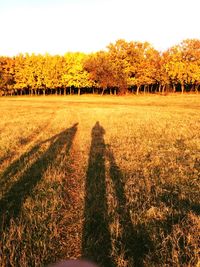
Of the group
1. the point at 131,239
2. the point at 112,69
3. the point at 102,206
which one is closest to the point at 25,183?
the point at 102,206

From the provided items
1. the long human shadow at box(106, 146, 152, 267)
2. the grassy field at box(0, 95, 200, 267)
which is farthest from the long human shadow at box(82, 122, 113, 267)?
the long human shadow at box(106, 146, 152, 267)

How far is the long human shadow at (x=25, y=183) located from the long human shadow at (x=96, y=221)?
5.62ft

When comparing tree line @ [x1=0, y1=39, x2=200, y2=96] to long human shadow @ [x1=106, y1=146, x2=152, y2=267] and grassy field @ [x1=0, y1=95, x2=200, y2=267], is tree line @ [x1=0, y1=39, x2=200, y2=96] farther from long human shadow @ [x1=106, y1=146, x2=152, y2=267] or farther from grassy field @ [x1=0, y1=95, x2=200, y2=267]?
long human shadow @ [x1=106, y1=146, x2=152, y2=267]

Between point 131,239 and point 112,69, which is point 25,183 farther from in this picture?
point 112,69

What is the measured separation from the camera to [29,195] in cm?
802

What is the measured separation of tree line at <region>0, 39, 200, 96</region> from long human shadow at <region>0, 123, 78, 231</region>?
66067mm

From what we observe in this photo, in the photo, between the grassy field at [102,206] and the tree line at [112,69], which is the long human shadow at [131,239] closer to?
the grassy field at [102,206]

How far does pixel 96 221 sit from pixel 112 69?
76.7 meters

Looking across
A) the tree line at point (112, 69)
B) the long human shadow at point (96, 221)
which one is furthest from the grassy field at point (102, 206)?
the tree line at point (112, 69)

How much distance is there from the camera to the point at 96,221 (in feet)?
21.2

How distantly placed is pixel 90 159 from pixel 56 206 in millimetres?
5135

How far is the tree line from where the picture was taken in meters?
81.6

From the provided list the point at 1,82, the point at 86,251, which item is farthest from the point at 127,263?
the point at 1,82

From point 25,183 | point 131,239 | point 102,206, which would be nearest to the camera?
point 131,239
